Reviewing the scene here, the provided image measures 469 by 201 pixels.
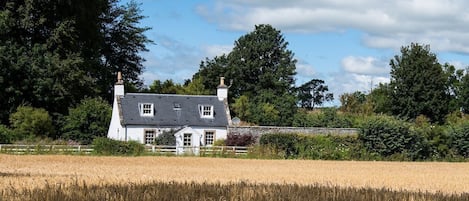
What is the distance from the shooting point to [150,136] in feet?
190

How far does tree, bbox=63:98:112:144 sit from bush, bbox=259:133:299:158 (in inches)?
540

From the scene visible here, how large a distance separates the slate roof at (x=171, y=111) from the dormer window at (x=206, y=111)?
265 millimetres

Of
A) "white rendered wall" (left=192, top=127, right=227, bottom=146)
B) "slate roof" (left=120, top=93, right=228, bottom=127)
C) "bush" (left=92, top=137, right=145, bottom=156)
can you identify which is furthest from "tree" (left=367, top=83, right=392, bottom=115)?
"bush" (left=92, top=137, right=145, bottom=156)

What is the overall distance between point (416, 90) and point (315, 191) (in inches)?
2775

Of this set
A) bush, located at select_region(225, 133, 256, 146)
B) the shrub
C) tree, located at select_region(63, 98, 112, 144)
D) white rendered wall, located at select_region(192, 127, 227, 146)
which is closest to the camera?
bush, located at select_region(225, 133, 256, 146)

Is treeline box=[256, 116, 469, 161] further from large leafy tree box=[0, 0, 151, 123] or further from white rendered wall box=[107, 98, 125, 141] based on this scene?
large leafy tree box=[0, 0, 151, 123]

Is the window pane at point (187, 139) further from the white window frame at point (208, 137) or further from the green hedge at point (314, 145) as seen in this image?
the green hedge at point (314, 145)

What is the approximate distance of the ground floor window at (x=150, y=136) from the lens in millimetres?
57844

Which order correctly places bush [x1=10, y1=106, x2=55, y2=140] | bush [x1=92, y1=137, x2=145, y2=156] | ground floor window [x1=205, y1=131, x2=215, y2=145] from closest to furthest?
bush [x1=92, y1=137, x2=145, y2=156]
bush [x1=10, y1=106, x2=55, y2=140]
ground floor window [x1=205, y1=131, x2=215, y2=145]

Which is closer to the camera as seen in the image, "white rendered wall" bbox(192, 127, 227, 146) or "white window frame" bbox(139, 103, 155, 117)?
"white rendered wall" bbox(192, 127, 227, 146)

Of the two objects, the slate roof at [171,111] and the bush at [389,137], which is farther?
the slate roof at [171,111]

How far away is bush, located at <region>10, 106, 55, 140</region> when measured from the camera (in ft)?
175

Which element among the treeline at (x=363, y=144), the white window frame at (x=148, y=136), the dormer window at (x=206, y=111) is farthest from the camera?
the dormer window at (x=206, y=111)

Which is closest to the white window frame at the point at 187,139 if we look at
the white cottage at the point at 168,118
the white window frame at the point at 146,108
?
the white cottage at the point at 168,118
